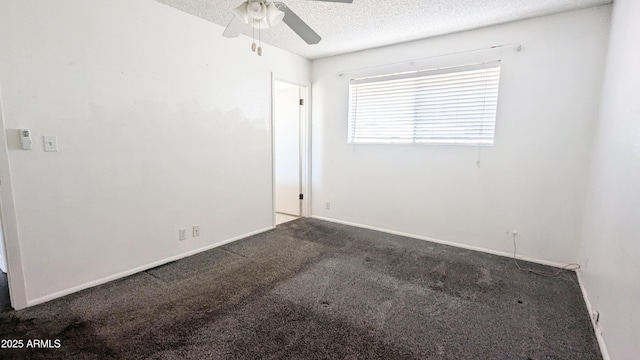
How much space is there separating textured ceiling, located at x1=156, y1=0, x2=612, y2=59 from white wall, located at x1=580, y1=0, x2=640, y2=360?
686 mm

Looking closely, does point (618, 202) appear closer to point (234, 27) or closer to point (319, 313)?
point (319, 313)

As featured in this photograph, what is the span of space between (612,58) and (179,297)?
13.1ft

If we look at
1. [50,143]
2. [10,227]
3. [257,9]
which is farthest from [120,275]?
[257,9]

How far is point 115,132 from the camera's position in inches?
95.2

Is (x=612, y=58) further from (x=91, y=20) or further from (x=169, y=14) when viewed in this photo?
(x=91, y=20)

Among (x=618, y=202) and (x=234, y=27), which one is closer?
(x=618, y=202)

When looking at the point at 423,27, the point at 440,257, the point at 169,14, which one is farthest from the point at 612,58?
the point at 169,14

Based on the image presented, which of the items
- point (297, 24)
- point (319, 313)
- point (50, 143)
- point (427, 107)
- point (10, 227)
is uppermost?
point (297, 24)

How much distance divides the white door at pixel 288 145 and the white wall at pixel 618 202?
11.7 ft

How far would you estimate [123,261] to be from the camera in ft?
8.43

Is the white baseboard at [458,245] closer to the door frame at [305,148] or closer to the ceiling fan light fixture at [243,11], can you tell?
the door frame at [305,148]

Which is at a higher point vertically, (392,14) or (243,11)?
(392,14)

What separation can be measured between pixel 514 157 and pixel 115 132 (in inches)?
154

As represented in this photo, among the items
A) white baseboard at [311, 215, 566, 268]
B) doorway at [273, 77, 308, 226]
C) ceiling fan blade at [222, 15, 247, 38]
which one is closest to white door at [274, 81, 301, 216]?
doorway at [273, 77, 308, 226]
